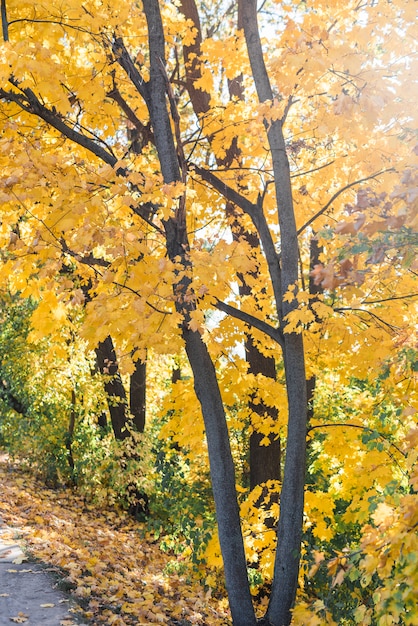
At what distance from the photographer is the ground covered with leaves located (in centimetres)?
563

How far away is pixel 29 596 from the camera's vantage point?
16.7 ft

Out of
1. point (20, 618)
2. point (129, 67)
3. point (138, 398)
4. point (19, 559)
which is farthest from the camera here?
point (138, 398)

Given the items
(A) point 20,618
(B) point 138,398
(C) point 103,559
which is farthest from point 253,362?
(B) point 138,398

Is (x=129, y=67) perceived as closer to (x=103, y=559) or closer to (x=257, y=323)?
(x=257, y=323)

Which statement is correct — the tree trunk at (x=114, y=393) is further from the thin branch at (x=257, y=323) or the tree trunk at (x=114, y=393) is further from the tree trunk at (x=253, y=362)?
the thin branch at (x=257, y=323)

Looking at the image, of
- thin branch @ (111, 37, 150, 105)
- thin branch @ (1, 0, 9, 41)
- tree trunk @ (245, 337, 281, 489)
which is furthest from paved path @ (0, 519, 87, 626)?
thin branch @ (1, 0, 9, 41)

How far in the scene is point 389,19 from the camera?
4.82 meters

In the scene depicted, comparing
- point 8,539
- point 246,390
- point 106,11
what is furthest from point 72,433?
point 106,11

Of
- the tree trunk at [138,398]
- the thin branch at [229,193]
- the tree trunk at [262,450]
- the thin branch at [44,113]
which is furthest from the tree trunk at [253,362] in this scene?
the tree trunk at [138,398]

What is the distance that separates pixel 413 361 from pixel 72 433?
8000 mm

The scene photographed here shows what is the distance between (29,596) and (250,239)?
14.5 ft

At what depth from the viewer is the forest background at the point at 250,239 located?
427 centimetres

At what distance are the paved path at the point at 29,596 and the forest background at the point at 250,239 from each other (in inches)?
55.3

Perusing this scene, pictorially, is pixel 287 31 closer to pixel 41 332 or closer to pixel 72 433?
pixel 41 332
